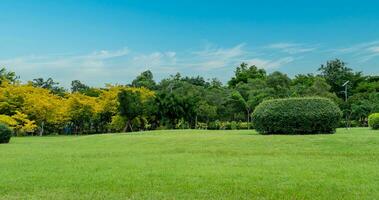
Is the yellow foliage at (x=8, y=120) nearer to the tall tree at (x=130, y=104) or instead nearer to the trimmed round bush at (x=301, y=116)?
the tall tree at (x=130, y=104)

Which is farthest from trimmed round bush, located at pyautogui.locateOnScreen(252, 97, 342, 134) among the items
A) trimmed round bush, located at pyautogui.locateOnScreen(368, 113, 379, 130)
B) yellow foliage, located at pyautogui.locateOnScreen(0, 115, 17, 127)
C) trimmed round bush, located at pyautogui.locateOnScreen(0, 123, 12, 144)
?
yellow foliage, located at pyautogui.locateOnScreen(0, 115, 17, 127)

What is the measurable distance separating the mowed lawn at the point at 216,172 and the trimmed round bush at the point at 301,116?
2368 millimetres

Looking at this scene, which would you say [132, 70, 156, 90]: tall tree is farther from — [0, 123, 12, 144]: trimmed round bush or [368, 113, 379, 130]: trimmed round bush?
[368, 113, 379, 130]: trimmed round bush

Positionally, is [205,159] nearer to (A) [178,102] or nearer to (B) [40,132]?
(A) [178,102]

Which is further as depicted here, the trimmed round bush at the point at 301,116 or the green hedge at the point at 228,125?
the green hedge at the point at 228,125

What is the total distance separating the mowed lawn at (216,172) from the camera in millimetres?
7152

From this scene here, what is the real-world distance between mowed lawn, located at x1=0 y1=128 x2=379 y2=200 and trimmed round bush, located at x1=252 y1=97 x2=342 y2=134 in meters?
2.37

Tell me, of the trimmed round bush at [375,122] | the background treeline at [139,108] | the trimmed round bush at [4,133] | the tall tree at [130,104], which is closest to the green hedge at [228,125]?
the background treeline at [139,108]

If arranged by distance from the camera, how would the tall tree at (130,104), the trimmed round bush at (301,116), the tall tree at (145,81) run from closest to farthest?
the trimmed round bush at (301,116)
the tall tree at (130,104)
the tall tree at (145,81)

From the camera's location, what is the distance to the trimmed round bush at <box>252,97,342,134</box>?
17.3 meters

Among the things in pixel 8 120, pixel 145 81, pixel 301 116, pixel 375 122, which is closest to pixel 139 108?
pixel 8 120

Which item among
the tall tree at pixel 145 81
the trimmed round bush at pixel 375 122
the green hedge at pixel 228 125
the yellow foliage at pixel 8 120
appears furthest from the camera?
the tall tree at pixel 145 81

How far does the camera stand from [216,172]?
940 centimetres

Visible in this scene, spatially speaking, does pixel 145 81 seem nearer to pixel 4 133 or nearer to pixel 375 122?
pixel 4 133
